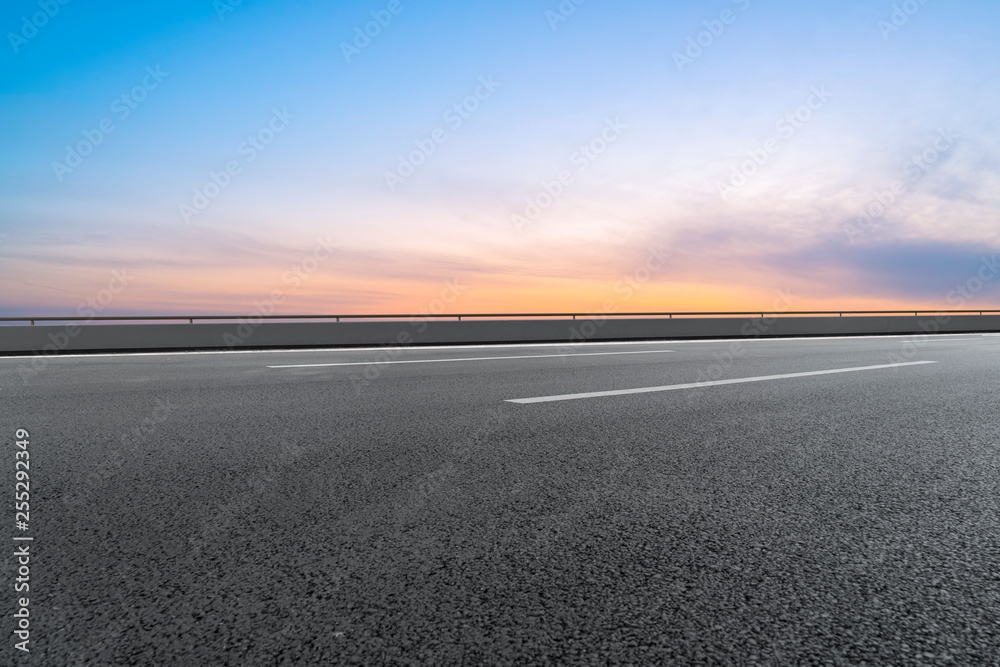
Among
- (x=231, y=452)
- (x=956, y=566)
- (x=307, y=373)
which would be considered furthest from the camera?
(x=307, y=373)

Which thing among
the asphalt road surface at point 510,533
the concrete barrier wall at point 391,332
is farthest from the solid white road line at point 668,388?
the concrete barrier wall at point 391,332

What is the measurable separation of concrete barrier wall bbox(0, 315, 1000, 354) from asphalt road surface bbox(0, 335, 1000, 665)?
1080 cm

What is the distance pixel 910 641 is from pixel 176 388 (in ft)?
27.6

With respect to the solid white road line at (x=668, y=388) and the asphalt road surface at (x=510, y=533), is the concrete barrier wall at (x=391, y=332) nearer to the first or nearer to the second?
the asphalt road surface at (x=510, y=533)

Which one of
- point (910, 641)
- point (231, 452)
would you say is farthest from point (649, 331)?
point (910, 641)

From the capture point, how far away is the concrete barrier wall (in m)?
16.4

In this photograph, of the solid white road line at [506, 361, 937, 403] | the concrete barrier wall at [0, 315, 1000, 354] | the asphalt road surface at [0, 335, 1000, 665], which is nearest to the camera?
the asphalt road surface at [0, 335, 1000, 665]

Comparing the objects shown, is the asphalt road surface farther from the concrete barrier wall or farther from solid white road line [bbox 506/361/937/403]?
the concrete barrier wall

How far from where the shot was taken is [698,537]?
9.92 ft

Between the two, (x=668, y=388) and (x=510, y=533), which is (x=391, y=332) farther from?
(x=510, y=533)

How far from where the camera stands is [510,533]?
3.06 m

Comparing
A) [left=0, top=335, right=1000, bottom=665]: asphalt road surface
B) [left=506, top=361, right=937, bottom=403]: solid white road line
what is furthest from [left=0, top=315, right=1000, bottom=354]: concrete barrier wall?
[left=506, top=361, right=937, bottom=403]: solid white road line

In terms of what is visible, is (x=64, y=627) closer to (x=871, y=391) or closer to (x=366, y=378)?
(x=366, y=378)

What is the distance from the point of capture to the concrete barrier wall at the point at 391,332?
16391mm
